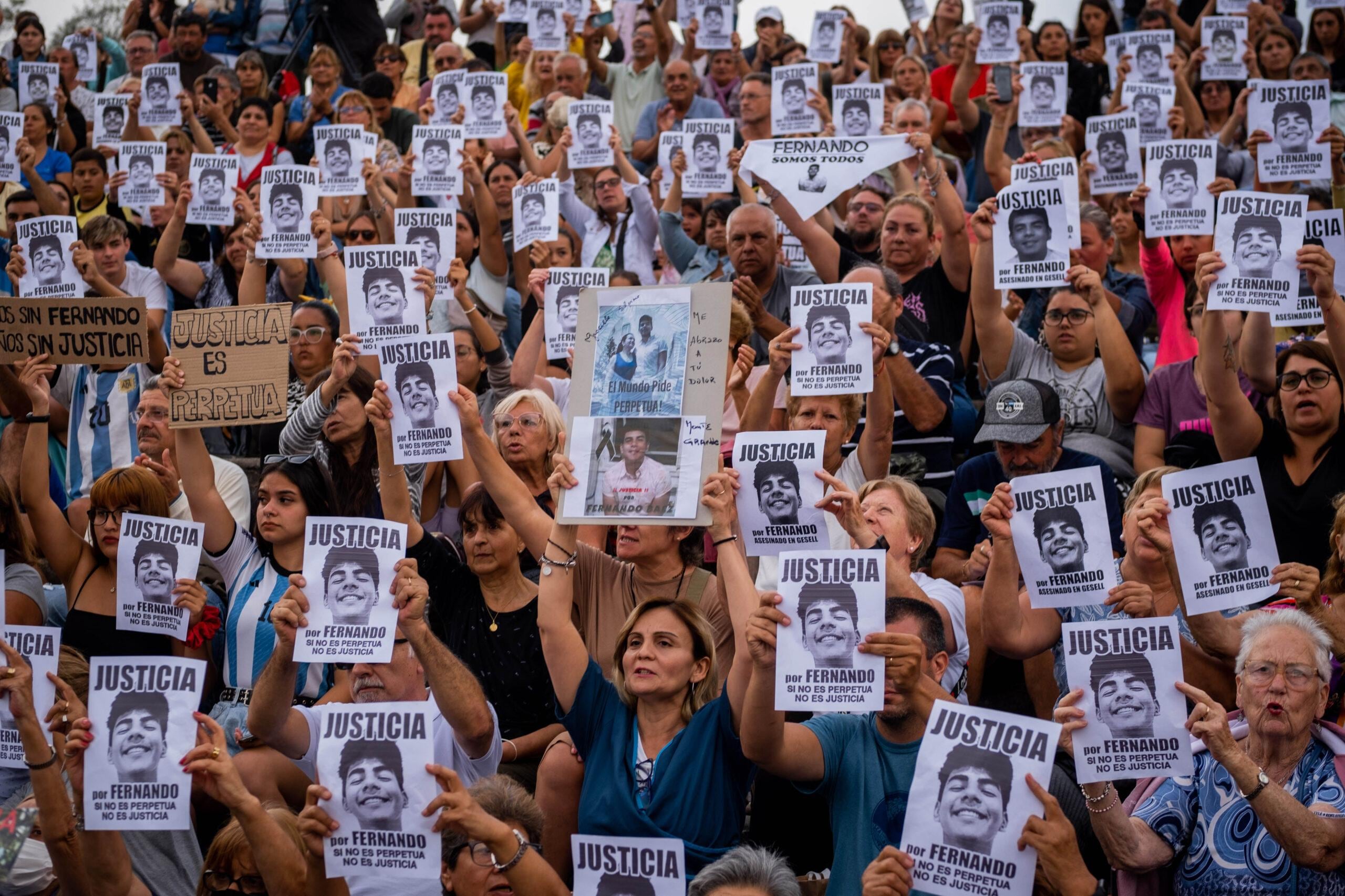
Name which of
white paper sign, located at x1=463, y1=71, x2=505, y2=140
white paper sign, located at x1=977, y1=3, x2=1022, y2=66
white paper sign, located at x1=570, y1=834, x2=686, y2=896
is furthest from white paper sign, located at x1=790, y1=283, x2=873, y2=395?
white paper sign, located at x1=977, y1=3, x2=1022, y2=66

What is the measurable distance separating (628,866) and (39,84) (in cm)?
1108

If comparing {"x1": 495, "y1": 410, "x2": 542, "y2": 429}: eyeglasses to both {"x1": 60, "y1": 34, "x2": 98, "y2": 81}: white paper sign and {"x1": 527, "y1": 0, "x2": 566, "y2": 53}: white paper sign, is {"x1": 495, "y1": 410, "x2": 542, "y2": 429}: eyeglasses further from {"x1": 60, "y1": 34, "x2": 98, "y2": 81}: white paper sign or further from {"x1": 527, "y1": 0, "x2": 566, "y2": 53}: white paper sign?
{"x1": 60, "y1": 34, "x2": 98, "y2": 81}: white paper sign

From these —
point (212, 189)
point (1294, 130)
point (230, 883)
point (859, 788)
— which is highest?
point (212, 189)

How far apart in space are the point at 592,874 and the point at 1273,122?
6006 mm

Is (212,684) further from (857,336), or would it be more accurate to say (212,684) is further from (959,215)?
(959,215)

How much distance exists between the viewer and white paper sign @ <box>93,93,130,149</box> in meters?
12.2

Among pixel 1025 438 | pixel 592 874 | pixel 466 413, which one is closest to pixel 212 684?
pixel 466 413

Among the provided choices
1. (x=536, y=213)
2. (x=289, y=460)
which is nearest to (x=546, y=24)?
(x=536, y=213)

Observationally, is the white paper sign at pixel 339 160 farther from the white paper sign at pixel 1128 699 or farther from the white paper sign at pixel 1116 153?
the white paper sign at pixel 1128 699

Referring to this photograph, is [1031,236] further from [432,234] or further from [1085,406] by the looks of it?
[432,234]

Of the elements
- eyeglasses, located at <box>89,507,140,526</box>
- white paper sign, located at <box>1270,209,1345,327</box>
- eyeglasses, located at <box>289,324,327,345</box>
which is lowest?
eyeglasses, located at <box>89,507,140,526</box>

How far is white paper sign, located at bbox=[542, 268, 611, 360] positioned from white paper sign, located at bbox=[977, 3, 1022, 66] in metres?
4.81

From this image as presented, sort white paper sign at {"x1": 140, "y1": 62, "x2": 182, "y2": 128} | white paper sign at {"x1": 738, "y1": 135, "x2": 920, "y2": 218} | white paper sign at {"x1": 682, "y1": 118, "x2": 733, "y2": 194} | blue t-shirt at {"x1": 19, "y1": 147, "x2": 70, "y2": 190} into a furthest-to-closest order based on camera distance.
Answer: blue t-shirt at {"x1": 19, "y1": 147, "x2": 70, "y2": 190}, white paper sign at {"x1": 140, "y1": 62, "x2": 182, "y2": 128}, white paper sign at {"x1": 682, "y1": 118, "x2": 733, "y2": 194}, white paper sign at {"x1": 738, "y1": 135, "x2": 920, "y2": 218}

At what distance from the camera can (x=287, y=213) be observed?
8.42m
